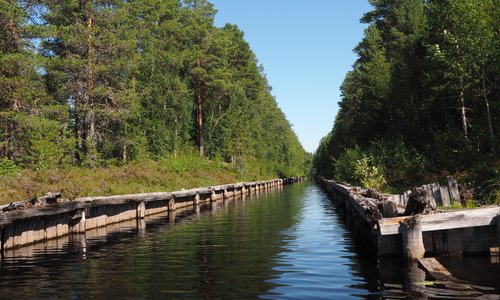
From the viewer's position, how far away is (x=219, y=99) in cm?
5859

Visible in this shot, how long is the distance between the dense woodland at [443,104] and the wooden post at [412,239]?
13.7 ft

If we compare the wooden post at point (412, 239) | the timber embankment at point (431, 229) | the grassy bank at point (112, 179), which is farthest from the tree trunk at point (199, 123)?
the wooden post at point (412, 239)

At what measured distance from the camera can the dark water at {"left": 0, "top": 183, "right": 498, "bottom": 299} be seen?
8.65 meters

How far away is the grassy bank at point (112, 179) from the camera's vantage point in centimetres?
1867

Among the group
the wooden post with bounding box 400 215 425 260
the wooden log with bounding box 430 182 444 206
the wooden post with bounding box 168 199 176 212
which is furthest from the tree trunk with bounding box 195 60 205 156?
the wooden post with bounding box 400 215 425 260

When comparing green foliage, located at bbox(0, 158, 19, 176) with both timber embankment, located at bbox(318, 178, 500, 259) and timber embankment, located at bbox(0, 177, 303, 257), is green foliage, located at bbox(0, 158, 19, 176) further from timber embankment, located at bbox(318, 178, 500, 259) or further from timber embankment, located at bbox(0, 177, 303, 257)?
timber embankment, located at bbox(318, 178, 500, 259)

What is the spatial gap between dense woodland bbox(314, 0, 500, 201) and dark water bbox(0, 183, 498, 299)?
18.8 ft

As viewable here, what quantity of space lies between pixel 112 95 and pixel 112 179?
8.83 metres

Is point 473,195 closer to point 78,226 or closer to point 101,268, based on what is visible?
point 101,268

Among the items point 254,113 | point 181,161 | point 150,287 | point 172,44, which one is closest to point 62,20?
point 181,161

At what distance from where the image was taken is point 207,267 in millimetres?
11055

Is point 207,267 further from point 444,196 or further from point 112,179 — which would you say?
point 112,179

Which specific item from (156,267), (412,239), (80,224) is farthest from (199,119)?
(412,239)

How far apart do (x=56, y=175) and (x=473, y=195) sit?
59.3 ft
